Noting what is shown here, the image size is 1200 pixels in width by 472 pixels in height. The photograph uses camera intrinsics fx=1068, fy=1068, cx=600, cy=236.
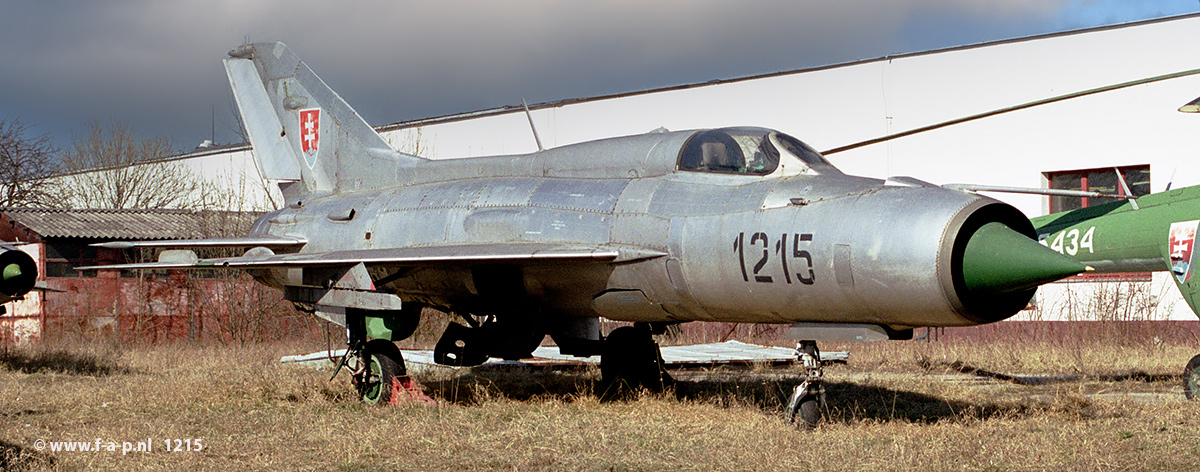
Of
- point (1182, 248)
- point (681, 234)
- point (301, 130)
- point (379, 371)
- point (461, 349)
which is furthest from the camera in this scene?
point (301, 130)

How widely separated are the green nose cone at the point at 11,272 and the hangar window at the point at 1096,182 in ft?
54.9

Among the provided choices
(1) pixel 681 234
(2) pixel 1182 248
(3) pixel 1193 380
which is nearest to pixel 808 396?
(1) pixel 681 234

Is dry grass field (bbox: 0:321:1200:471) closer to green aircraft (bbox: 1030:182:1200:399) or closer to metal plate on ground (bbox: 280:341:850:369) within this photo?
metal plate on ground (bbox: 280:341:850:369)

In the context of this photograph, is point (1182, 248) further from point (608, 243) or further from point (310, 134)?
point (310, 134)

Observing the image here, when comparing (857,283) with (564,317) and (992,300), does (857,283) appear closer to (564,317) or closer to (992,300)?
(992,300)

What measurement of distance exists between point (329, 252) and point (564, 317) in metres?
2.63

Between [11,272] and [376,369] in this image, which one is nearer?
[376,369]

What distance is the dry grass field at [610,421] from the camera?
275 inches

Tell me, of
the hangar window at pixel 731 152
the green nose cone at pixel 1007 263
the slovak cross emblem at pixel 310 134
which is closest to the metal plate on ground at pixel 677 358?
the slovak cross emblem at pixel 310 134

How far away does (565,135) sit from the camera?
24891 millimetres

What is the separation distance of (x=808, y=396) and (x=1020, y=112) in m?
12.8

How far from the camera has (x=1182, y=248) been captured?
10.5 meters

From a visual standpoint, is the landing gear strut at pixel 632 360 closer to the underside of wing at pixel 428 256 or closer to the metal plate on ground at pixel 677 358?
the underside of wing at pixel 428 256

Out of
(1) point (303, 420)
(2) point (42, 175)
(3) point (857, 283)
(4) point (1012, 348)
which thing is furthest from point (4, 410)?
(2) point (42, 175)
